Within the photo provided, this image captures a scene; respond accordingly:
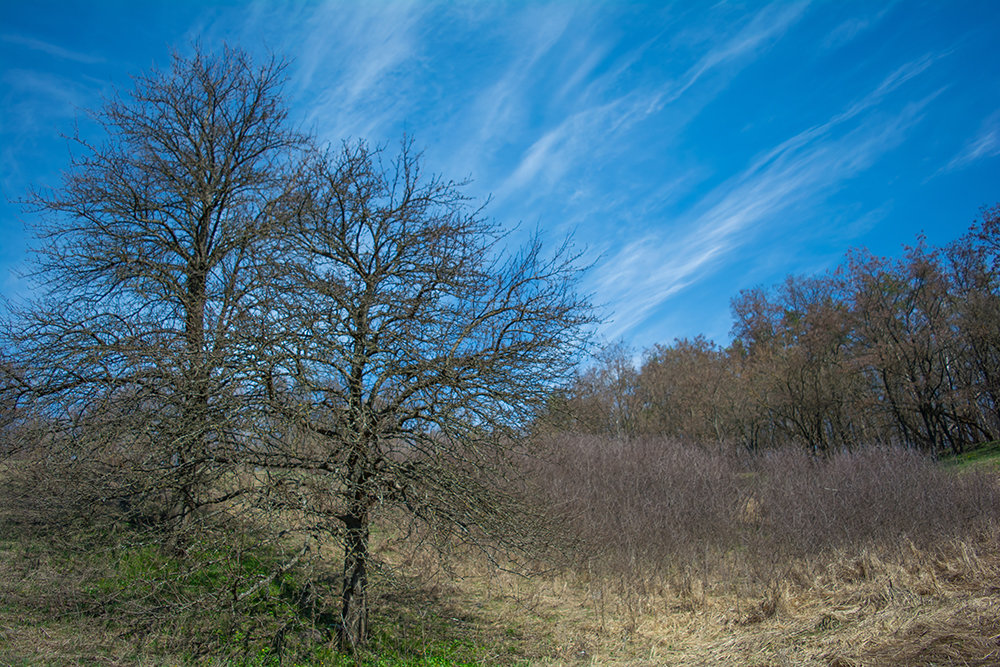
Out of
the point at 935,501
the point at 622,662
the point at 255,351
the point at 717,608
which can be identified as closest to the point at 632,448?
the point at 935,501

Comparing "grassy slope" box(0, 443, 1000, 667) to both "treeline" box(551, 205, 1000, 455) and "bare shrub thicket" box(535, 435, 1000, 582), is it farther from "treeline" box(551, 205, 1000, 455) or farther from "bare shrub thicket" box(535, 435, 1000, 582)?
"treeline" box(551, 205, 1000, 455)

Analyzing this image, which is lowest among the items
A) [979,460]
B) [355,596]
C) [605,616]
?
[605,616]

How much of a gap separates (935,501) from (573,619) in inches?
339

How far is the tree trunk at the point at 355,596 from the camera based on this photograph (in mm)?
7156

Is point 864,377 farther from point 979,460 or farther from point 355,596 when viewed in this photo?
point 355,596

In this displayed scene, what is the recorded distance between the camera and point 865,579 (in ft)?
32.0

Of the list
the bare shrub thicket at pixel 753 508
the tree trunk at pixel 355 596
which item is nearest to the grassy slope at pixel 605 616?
the tree trunk at pixel 355 596

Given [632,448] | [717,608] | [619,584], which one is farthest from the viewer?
[632,448]

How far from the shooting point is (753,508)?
15.8 metres

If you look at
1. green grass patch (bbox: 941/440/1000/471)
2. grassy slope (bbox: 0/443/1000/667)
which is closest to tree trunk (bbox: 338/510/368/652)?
grassy slope (bbox: 0/443/1000/667)

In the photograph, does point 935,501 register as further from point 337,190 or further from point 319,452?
point 337,190

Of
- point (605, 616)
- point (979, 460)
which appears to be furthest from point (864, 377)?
point (605, 616)

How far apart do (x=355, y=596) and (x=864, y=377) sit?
3132 centimetres

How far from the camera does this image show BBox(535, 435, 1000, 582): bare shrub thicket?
11242mm
